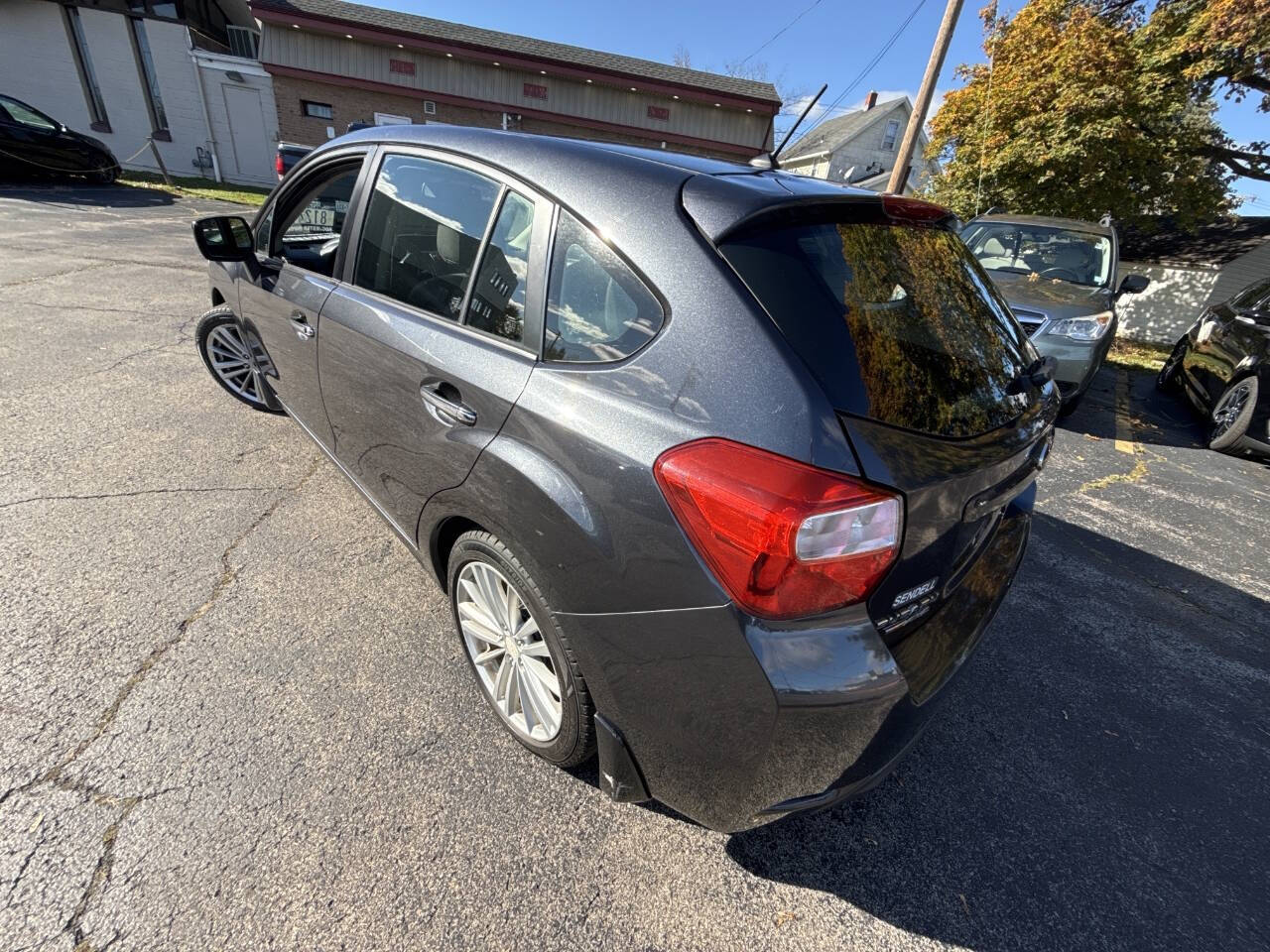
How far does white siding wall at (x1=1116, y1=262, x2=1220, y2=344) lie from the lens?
50.5 feet

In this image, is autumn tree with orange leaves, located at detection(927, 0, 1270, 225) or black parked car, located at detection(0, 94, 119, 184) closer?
autumn tree with orange leaves, located at detection(927, 0, 1270, 225)

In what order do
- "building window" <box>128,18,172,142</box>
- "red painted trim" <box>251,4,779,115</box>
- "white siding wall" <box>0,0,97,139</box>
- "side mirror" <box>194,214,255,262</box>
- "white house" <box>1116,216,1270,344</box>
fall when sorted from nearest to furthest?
"side mirror" <box>194,214,255,262</box> → "white house" <box>1116,216,1270,344</box> → "white siding wall" <box>0,0,97,139</box> → "red painted trim" <box>251,4,779,115</box> → "building window" <box>128,18,172,142</box>

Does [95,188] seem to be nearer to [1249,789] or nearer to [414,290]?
[414,290]

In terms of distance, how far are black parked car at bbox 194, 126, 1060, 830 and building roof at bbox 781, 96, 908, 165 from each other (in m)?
33.8

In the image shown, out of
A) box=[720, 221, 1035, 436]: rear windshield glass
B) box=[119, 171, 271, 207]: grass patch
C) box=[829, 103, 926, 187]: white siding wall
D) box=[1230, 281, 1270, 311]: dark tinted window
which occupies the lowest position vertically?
box=[119, 171, 271, 207]: grass patch

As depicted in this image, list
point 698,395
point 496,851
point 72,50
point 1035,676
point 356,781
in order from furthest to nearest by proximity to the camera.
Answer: point 72,50 → point 1035,676 → point 356,781 → point 496,851 → point 698,395

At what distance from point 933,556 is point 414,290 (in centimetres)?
183

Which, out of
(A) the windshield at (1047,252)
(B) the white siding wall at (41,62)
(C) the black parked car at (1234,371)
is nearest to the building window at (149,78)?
(B) the white siding wall at (41,62)

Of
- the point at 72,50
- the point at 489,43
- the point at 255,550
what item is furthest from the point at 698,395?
the point at 72,50

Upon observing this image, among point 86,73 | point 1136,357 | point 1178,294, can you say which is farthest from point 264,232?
point 86,73

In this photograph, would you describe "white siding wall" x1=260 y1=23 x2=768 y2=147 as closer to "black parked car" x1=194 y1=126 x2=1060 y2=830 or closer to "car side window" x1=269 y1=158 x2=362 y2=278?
"car side window" x1=269 y1=158 x2=362 y2=278

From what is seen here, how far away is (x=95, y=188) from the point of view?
13.0 meters

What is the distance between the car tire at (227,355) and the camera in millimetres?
3695

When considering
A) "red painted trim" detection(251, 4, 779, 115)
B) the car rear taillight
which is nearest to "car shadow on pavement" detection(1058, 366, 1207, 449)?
the car rear taillight
